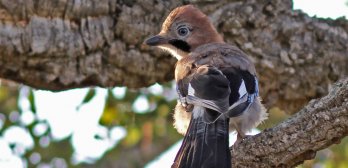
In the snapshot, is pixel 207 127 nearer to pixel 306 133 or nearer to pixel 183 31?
pixel 306 133

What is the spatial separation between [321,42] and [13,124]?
9.20 feet

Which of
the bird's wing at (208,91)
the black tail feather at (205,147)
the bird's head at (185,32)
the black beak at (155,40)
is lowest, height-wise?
the black tail feather at (205,147)

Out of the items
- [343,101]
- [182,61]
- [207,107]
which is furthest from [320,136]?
[182,61]

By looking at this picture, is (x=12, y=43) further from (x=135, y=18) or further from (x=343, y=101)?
(x=343, y=101)

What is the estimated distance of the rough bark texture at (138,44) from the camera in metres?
5.98

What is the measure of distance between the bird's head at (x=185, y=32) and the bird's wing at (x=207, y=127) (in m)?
Result: 1.29

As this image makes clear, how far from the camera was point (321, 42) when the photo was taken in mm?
6789

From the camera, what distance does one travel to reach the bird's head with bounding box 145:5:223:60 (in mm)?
→ 6570

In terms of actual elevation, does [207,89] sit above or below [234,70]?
below

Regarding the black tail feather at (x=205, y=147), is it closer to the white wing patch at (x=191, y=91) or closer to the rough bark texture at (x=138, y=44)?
the white wing patch at (x=191, y=91)

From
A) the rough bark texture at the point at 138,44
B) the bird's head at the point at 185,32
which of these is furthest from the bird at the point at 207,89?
the rough bark texture at the point at 138,44

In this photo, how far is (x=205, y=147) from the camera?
4801 millimetres

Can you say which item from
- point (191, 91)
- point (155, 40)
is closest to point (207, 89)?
point (191, 91)

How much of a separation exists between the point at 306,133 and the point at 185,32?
8.04ft
